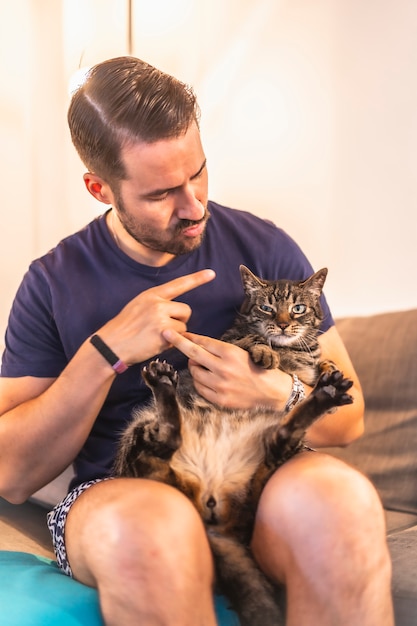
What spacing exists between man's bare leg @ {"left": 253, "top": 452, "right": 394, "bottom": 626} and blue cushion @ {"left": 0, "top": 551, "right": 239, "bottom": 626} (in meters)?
0.16

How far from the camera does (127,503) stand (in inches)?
44.1

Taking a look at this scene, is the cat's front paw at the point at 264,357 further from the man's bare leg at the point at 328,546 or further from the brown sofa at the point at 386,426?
the brown sofa at the point at 386,426

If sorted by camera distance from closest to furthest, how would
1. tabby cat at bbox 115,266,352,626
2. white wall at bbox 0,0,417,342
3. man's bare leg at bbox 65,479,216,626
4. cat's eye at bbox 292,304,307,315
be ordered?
man's bare leg at bbox 65,479,216,626 → tabby cat at bbox 115,266,352,626 → cat's eye at bbox 292,304,307,315 → white wall at bbox 0,0,417,342

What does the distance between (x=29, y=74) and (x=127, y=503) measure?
75.1 inches

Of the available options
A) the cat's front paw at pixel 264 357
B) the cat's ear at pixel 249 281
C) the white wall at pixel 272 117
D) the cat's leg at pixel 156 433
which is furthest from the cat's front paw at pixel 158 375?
the white wall at pixel 272 117

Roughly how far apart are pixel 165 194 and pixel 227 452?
1.67 ft

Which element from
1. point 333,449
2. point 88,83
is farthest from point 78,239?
point 333,449

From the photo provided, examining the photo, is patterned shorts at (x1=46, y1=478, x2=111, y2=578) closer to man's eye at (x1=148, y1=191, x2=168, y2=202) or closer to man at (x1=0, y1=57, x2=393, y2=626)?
man at (x1=0, y1=57, x2=393, y2=626)

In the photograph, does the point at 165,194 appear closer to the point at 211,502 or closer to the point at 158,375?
the point at 158,375

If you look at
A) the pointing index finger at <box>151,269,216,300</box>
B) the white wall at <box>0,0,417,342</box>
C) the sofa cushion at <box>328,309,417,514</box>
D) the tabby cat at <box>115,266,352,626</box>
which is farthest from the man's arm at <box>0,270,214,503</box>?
the white wall at <box>0,0,417,342</box>

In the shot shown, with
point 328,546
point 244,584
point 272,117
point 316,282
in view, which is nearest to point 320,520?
point 328,546

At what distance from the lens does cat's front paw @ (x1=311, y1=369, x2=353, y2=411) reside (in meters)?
1.20

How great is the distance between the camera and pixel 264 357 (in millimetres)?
1410

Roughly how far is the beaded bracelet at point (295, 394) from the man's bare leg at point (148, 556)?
0.32 m
